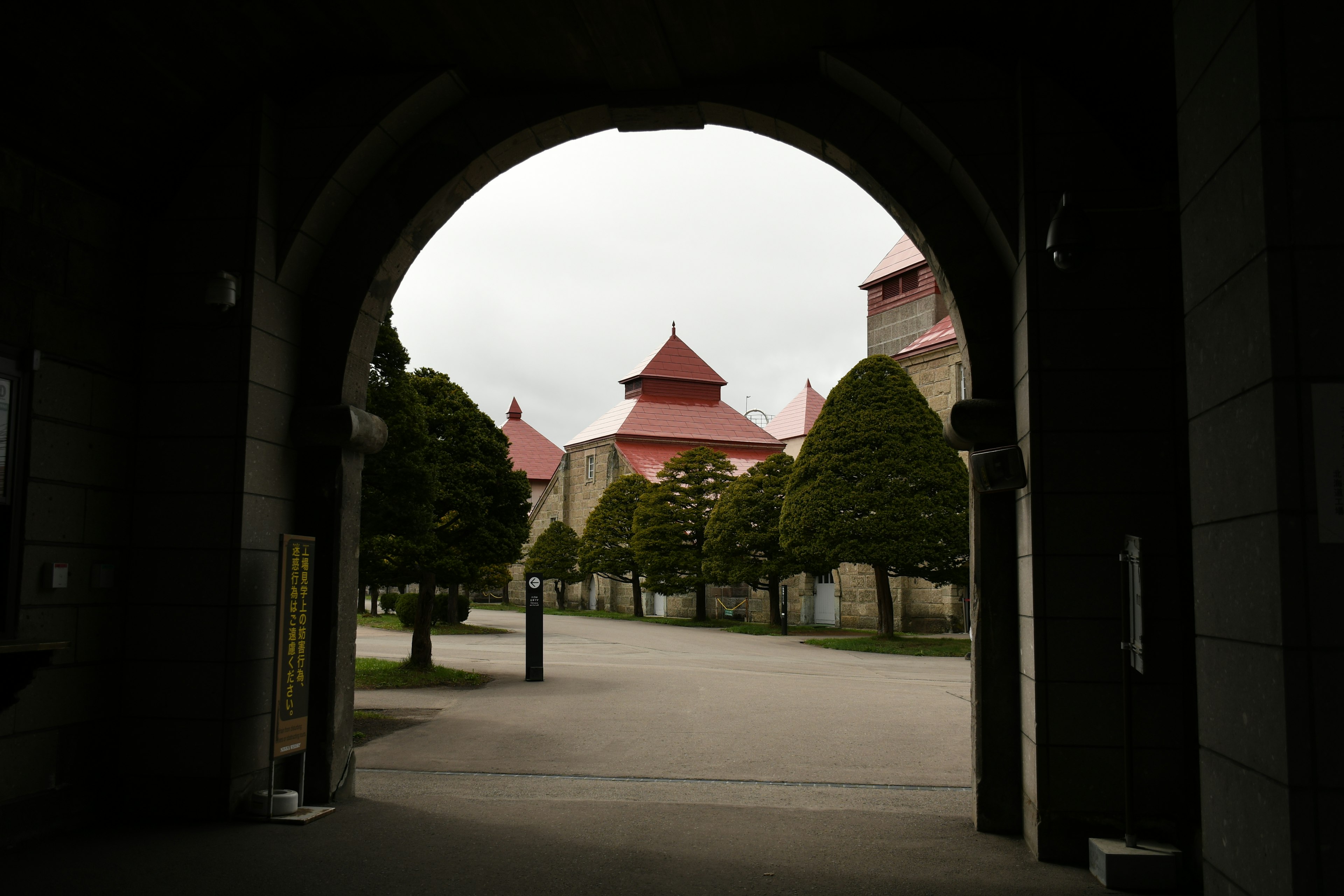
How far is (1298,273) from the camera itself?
2.56 m

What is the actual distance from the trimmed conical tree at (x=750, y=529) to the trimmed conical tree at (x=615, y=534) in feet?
18.2

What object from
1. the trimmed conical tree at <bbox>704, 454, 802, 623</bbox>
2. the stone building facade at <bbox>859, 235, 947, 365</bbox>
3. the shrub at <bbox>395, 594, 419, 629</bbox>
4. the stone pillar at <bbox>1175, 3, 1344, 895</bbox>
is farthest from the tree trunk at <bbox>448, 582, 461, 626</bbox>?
the stone pillar at <bbox>1175, 3, 1344, 895</bbox>

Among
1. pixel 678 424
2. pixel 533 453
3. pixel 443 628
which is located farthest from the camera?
pixel 533 453

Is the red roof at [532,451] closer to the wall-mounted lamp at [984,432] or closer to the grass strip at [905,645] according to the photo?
the grass strip at [905,645]

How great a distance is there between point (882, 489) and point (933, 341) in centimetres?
766

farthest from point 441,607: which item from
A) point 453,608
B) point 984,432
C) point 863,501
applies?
point 984,432

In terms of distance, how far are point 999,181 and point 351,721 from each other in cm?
502

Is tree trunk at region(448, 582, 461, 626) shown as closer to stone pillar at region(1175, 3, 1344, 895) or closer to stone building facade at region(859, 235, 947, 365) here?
stone building facade at region(859, 235, 947, 365)

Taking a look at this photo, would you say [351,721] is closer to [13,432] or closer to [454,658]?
[13,432]

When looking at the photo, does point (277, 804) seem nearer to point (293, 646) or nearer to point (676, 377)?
point (293, 646)

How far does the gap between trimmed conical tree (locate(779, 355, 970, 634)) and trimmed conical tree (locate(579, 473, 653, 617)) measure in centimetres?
1164

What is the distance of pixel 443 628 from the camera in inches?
986

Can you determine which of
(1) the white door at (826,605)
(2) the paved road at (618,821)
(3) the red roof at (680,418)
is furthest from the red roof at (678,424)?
(2) the paved road at (618,821)

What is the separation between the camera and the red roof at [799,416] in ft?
140
